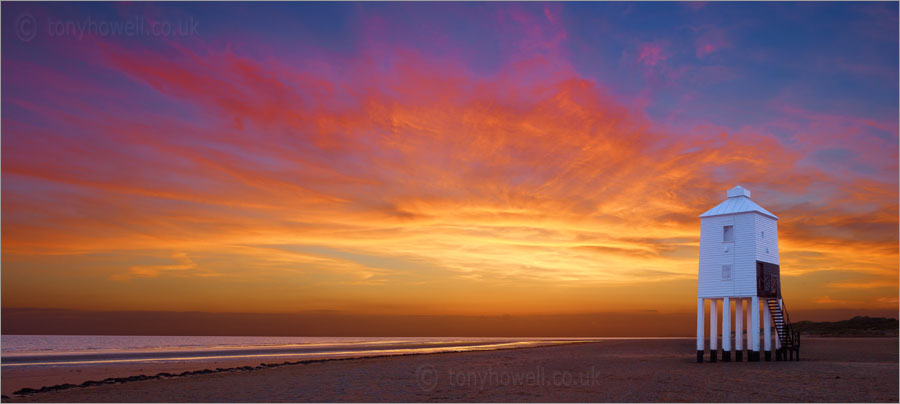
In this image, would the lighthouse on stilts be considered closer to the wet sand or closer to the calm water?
the wet sand

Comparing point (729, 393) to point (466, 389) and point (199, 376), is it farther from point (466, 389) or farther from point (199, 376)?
point (199, 376)

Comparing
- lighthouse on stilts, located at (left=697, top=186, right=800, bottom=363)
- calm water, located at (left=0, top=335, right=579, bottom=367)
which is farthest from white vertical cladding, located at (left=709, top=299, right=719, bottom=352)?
calm water, located at (left=0, top=335, right=579, bottom=367)

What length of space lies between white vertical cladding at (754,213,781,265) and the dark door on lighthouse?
346 millimetres

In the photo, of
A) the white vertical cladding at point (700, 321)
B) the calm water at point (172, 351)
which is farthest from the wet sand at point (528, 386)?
the calm water at point (172, 351)

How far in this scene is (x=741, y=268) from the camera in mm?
→ 33688

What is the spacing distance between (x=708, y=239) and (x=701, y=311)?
14.0 feet

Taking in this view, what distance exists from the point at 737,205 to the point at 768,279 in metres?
4.52

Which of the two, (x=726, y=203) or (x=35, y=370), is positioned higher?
(x=726, y=203)

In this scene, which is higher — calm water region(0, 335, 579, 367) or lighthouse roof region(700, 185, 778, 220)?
lighthouse roof region(700, 185, 778, 220)

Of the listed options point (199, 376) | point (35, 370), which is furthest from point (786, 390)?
point (35, 370)

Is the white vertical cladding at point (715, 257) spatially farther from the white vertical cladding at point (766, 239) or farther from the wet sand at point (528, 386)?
the wet sand at point (528, 386)

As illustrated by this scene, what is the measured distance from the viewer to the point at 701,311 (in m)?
35.4

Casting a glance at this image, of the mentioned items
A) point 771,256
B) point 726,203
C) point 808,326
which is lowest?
point 808,326

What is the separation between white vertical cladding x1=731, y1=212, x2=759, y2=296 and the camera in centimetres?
3328
